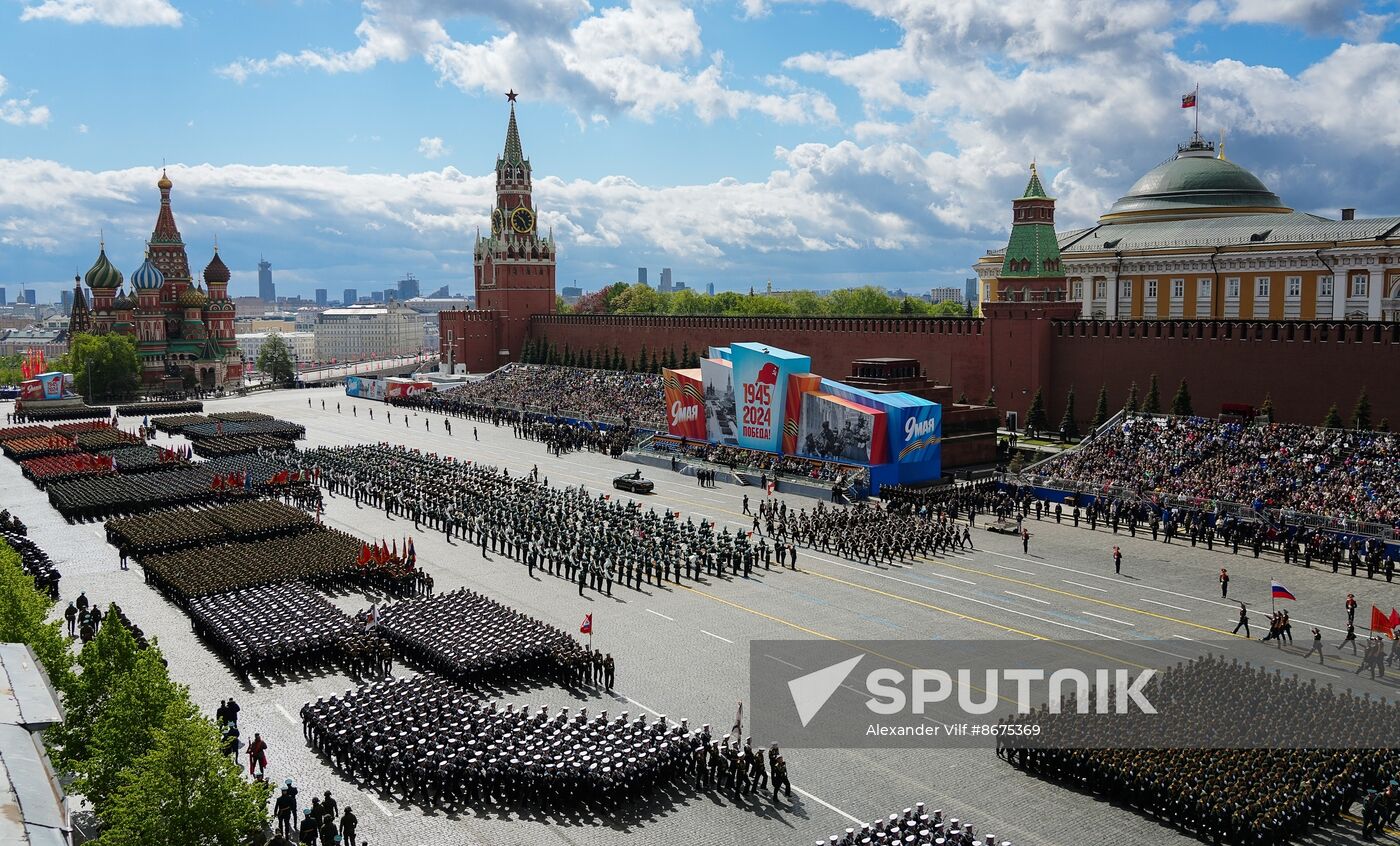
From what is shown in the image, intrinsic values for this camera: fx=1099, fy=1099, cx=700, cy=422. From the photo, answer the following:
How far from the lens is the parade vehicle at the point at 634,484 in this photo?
3794 centimetres

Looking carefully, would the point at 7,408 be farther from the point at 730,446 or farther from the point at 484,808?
the point at 484,808

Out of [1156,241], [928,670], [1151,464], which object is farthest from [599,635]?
[1156,241]

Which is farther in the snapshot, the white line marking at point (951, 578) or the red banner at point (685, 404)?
the red banner at point (685, 404)

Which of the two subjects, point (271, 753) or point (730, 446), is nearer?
point (271, 753)

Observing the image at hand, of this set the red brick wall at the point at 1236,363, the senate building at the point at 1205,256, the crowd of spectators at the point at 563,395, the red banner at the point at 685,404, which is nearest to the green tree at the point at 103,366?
the crowd of spectators at the point at 563,395

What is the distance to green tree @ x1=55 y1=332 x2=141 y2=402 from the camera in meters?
73.2

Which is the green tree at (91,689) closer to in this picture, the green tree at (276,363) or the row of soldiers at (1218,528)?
the row of soldiers at (1218,528)

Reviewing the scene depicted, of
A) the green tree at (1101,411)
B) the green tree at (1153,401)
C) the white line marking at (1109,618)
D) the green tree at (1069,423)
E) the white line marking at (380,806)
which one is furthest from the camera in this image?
the green tree at (1069,423)

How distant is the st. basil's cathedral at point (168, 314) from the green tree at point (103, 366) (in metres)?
4.51

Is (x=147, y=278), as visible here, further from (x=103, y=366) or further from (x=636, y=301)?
(x=636, y=301)

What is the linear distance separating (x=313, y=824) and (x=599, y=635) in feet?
29.5

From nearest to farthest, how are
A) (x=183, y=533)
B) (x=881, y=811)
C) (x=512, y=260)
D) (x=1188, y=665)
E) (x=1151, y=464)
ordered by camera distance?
(x=881, y=811) → (x=1188, y=665) → (x=183, y=533) → (x=1151, y=464) → (x=512, y=260)

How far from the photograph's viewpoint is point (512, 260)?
7925 centimetres

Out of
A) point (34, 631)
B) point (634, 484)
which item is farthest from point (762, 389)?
point (34, 631)
